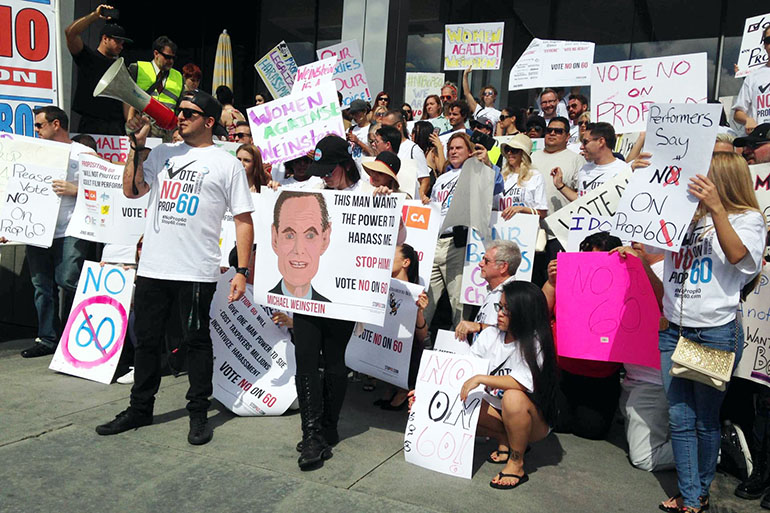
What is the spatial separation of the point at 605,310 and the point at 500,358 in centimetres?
84

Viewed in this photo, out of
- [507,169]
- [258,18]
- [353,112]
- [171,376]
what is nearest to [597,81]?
→ [507,169]

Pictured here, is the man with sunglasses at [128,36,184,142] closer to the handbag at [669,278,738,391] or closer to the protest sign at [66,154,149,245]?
the protest sign at [66,154,149,245]

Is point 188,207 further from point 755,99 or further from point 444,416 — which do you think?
point 755,99

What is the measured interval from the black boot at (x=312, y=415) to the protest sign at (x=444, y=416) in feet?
1.75

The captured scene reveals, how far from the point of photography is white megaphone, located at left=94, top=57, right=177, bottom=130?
4.19 metres

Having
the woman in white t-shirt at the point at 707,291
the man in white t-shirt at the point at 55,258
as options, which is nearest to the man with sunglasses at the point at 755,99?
the woman in white t-shirt at the point at 707,291

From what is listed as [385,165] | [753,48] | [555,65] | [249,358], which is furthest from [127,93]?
[753,48]

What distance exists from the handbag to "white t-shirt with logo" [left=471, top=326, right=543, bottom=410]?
2.77 ft

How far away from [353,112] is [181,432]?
17.4ft

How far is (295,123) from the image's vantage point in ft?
20.7

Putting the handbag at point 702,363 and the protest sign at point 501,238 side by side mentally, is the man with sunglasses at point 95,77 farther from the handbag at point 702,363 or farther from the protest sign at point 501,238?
the handbag at point 702,363

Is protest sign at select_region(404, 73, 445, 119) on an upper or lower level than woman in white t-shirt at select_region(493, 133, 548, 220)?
upper

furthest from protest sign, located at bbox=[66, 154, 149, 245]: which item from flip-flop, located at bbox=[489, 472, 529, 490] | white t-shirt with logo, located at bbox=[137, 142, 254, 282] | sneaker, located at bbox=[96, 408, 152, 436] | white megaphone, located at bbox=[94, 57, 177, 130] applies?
flip-flop, located at bbox=[489, 472, 529, 490]

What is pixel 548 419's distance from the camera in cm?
A: 434
